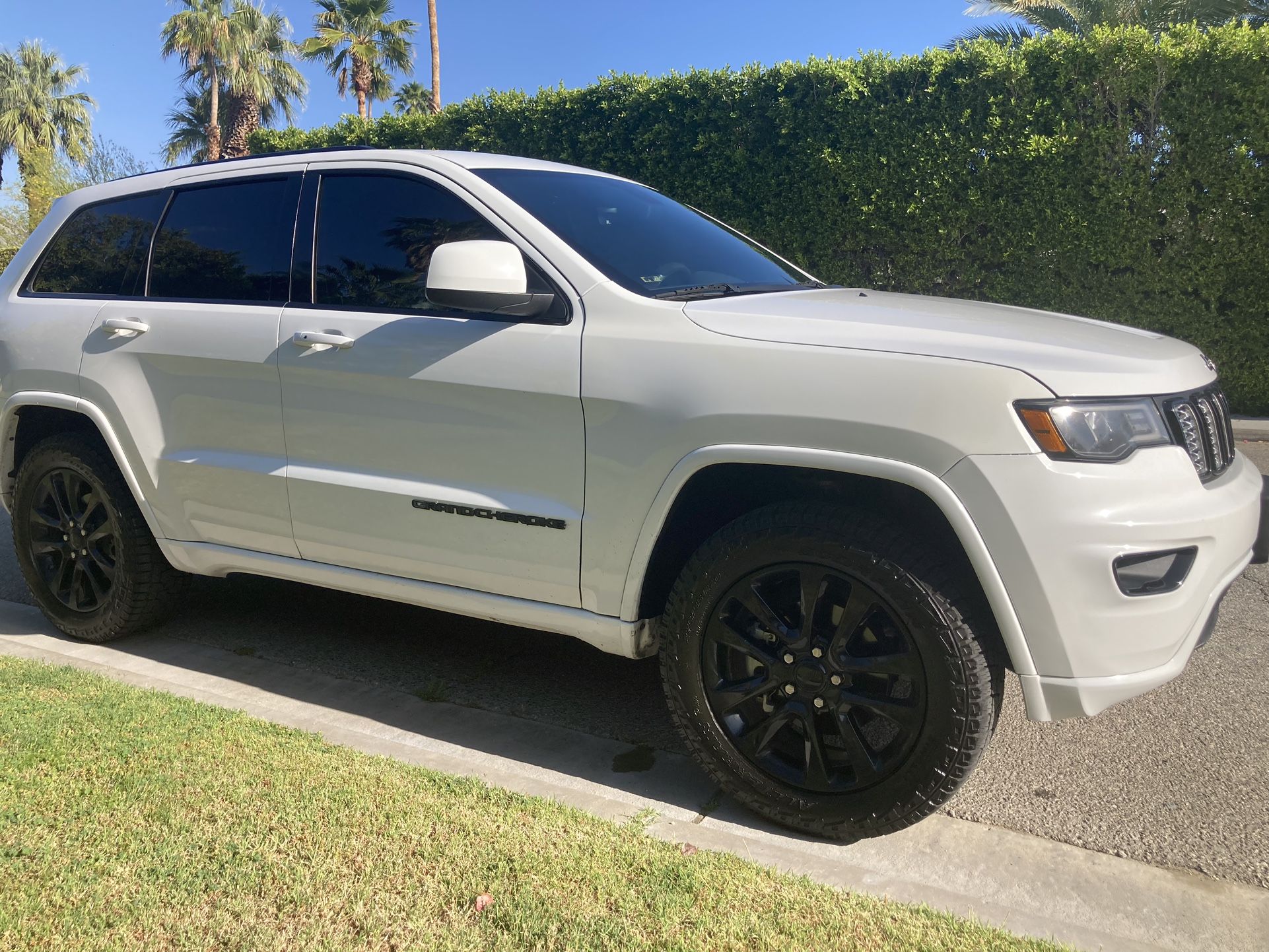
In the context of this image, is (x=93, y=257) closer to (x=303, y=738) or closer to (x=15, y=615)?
(x=15, y=615)

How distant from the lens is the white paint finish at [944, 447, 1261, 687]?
92.6 inches

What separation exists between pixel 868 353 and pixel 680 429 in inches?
21.7

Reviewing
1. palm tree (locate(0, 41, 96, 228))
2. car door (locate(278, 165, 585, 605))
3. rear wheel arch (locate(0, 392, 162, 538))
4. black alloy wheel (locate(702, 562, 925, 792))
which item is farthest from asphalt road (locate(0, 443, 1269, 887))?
palm tree (locate(0, 41, 96, 228))

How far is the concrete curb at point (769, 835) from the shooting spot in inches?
93.8

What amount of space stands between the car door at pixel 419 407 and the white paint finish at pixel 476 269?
0.17 m

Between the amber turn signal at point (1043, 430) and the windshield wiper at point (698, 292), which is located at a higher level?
the windshield wiper at point (698, 292)

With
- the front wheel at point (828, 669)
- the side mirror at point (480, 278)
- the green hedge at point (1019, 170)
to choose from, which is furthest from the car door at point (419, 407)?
the green hedge at point (1019, 170)

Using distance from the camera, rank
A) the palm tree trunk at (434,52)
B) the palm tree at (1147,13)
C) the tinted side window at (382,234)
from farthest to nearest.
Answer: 1. the palm tree trunk at (434,52)
2. the palm tree at (1147,13)
3. the tinted side window at (382,234)

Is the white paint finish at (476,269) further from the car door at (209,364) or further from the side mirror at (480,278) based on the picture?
the car door at (209,364)

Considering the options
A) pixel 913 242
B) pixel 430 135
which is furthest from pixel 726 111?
pixel 430 135

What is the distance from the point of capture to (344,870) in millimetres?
2428

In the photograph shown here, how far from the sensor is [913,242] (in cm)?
1081

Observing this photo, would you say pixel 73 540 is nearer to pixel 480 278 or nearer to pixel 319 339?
pixel 319 339

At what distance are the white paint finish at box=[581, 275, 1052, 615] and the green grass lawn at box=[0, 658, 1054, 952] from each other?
0.76 metres
